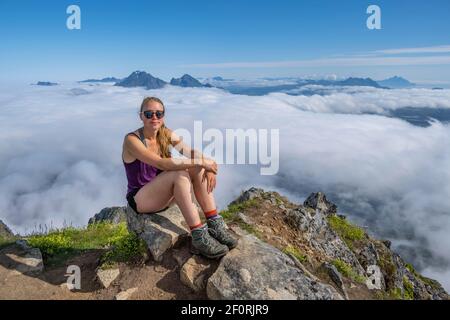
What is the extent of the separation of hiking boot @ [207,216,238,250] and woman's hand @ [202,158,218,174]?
4.28 ft

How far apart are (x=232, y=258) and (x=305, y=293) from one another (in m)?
1.93

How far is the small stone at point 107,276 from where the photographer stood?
29.8 ft

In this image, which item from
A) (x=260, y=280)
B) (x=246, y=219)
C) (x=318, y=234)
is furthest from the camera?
(x=318, y=234)

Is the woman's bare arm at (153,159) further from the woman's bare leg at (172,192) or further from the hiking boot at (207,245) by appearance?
the hiking boot at (207,245)

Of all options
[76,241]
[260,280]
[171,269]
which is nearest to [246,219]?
[171,269]

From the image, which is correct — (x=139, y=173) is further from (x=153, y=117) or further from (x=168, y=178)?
(x=153, y=117)

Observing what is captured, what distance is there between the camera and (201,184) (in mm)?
9141

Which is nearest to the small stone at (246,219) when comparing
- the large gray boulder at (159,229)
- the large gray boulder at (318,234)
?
the large gray boulder at (318,234)

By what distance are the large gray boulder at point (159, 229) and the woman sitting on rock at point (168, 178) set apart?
0.33m

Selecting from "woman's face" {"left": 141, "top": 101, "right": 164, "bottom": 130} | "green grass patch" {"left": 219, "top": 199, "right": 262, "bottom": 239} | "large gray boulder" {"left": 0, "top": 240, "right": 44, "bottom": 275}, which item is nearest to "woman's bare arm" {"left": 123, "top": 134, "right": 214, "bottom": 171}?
"woman's face" {"left": 141, "top": 101, "right": 164, "bottom": 130}

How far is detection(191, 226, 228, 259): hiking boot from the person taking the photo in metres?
8.84

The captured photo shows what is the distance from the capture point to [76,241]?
12688 millimetres

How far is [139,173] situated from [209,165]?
1.98 m
